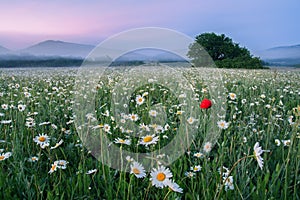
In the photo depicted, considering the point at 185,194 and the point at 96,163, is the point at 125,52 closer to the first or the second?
the point at 96,163

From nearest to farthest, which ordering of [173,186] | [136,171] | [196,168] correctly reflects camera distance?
[173,186] → [136,171] → [196,168]

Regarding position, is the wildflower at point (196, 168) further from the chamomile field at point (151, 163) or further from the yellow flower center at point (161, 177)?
the yellow flower center at point (161, 177)

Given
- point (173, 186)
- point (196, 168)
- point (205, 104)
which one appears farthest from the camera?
point (196, 168)

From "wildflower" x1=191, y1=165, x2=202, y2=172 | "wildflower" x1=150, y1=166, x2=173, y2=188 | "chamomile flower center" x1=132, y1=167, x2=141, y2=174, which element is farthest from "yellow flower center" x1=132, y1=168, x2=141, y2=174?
"wildflower" x1=191, y1=165, x2=202, y2=172

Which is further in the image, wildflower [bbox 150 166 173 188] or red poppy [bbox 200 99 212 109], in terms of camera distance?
red poppy [bbox 200 99 212 109]

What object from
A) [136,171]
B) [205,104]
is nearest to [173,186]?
[136,171]

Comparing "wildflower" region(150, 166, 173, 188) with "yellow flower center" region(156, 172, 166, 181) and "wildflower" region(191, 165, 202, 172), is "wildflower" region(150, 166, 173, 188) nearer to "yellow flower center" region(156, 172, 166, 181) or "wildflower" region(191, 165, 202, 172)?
"yellow flower center" region(156, 172, 166, 181)

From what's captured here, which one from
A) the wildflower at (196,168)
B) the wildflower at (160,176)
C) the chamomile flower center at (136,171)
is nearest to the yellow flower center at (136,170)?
the chamomile flower center at (136,171)

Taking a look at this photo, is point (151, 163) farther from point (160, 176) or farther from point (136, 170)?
point (160, 176)

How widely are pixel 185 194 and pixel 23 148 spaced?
139 cm

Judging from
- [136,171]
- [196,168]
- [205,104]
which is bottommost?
[196,168]

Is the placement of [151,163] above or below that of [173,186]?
below

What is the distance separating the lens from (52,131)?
2.48 m

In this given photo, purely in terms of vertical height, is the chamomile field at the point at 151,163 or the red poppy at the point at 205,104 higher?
the red poppy at the point at 205,104
